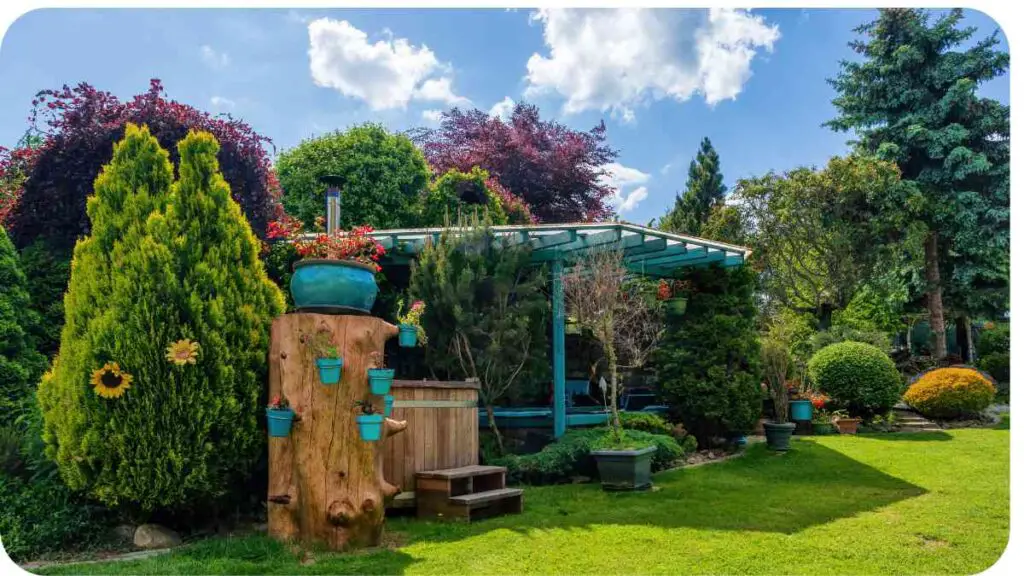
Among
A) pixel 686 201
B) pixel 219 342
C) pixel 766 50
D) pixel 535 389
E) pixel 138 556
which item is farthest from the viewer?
pixel 686 201

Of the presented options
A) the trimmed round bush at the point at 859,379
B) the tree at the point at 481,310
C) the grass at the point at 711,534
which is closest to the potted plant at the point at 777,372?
the trimmed round bush at the point at 859,379

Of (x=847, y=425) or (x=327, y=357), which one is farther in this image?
(x=847, y=425)

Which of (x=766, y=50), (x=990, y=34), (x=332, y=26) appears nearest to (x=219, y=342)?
(x=332, y=26)

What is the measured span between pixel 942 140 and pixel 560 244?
1415cm

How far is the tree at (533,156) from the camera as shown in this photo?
20953mm

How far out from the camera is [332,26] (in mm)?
6992

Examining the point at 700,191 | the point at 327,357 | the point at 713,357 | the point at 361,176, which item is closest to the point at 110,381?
the point at 327,357

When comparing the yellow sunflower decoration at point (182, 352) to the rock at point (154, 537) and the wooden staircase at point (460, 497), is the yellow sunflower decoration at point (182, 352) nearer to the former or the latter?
the rock at point (154, 537)

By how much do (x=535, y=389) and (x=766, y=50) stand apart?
462cm

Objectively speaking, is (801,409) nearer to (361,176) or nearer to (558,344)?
(558,344)

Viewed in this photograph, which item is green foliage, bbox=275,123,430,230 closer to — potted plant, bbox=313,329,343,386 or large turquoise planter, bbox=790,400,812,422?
large turquoise planter, bbox=790,400,812,422

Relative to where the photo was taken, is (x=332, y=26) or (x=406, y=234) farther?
(x=406, y=234)

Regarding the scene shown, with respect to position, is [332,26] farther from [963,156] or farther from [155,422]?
[963,156]

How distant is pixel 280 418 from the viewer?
16.6ft
